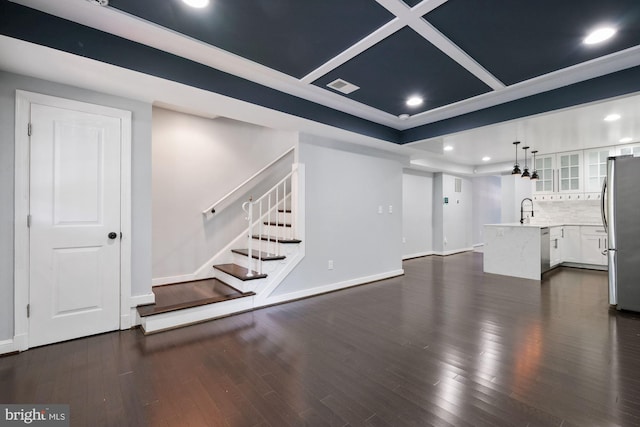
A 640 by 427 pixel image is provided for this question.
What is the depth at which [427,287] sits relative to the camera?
4.69 m

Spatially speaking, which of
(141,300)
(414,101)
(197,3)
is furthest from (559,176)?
(141,300)

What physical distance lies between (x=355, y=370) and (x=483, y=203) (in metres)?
9.41

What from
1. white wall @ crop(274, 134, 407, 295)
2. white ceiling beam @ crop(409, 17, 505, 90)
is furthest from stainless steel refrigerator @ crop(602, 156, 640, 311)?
white wall @ crop(274, 134, 407, 295)

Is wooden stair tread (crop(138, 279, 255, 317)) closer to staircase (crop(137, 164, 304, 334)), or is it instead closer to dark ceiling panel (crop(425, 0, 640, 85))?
staircase (crop(137, 164, 304, 334))

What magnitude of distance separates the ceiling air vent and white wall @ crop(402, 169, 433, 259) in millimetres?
4446

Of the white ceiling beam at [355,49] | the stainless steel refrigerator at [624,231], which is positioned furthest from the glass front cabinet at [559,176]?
the white ceiling beam at [355,49]

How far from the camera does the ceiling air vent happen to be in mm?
3174

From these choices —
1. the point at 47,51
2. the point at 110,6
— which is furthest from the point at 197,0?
the point at 47,51

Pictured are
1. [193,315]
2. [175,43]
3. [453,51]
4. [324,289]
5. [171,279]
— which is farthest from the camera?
[324,289]

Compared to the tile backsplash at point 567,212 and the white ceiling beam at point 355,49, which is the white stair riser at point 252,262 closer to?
the white ceiling beam at point 355,49

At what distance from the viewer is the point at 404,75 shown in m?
3.01

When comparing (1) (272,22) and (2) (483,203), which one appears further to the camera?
(2) (483,203)

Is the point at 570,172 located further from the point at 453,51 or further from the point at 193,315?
the point at 193,315

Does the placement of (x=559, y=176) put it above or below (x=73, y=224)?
above
